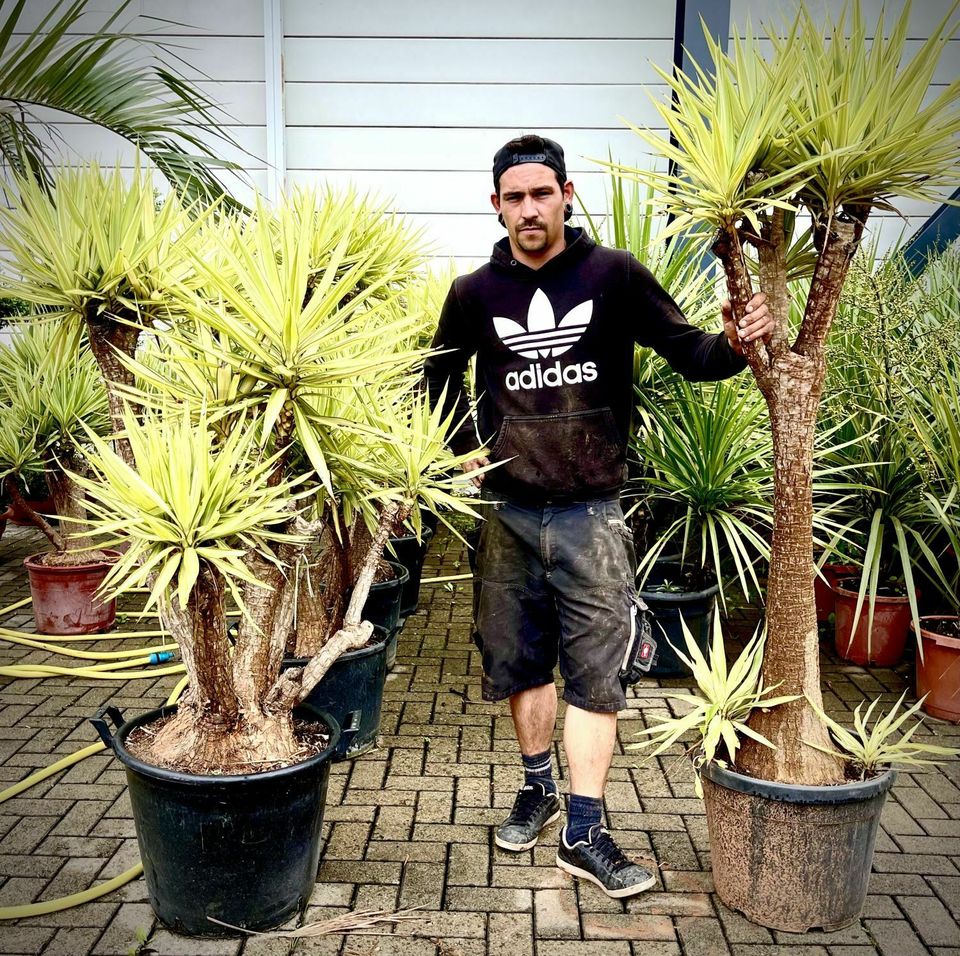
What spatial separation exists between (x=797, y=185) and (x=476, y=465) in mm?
1233

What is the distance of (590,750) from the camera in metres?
2.86

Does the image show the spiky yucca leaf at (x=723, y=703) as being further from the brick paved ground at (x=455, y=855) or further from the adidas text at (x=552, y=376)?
the adidas text at (x=552, y=376)

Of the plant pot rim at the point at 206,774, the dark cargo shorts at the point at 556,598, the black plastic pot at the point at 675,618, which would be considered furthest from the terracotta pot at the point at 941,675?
the plant pot rim at the point at 206,774

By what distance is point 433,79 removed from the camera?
23.5 ft

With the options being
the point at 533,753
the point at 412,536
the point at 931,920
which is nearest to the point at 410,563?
the point at 412,536

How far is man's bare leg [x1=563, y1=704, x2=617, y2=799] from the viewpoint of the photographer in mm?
2863

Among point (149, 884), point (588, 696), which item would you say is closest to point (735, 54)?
point (588, 696)

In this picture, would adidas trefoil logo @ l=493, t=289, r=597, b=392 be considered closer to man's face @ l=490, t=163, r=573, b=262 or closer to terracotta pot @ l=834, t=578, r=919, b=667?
man's face @ l=490, t=163, r=573, b=262

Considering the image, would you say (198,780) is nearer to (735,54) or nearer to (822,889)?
(822,889)

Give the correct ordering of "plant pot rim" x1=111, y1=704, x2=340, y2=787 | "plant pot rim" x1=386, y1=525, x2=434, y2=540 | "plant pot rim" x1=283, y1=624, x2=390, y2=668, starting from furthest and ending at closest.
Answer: "plant pot rim" x1=386, y1=525, x2=434, y2=540 < "plant pot rim" x1=283, y1=624, x2=390, y2=668 < "plant pot rim" x1=111, y1=704, x2=340, y2=787

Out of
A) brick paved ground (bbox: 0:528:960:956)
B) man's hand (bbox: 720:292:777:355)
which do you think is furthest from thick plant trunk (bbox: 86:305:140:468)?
man's hand (bbox: 720:292:777:355)

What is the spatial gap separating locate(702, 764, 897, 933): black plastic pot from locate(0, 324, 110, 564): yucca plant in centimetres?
320

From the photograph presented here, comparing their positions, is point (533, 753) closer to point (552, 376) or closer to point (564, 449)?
point (564, 449)

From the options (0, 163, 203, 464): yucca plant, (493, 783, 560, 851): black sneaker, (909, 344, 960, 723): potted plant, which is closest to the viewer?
(0, 163, 203, 464): yucca plant
